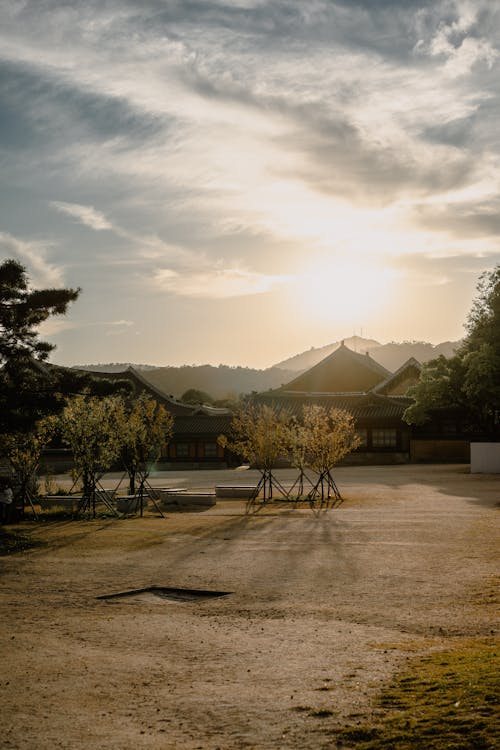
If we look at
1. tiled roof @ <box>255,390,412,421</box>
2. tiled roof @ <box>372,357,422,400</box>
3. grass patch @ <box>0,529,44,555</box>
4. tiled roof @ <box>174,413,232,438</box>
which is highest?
tiled roof @ <box>372,357,422,400</box>

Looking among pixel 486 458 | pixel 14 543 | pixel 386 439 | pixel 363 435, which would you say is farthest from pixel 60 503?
pixel 386 439

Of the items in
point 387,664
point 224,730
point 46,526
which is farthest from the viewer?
point 46,526

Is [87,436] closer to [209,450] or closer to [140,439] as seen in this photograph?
[140,439]

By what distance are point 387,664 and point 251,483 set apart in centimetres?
3477

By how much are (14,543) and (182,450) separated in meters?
44.5

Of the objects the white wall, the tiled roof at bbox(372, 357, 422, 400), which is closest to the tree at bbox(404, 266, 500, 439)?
the white wall

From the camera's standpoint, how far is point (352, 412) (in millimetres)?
65375

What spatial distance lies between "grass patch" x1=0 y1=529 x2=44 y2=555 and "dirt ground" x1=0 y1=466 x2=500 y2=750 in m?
0.63

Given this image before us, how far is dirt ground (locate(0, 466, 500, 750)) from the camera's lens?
8.70m

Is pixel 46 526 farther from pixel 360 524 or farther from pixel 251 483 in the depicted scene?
pixel 251 483

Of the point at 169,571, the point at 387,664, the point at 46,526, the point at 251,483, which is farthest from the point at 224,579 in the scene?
the point at 251,483

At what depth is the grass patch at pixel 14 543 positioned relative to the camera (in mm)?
22281

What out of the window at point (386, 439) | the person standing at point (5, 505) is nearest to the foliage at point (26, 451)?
the person standing at point (5, 505)

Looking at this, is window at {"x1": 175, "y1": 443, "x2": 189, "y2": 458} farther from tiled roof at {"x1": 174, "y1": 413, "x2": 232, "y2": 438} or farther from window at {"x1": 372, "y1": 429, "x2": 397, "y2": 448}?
window at {"x1": 372, "y1": 429, "x2": 397, "y2": 448}
